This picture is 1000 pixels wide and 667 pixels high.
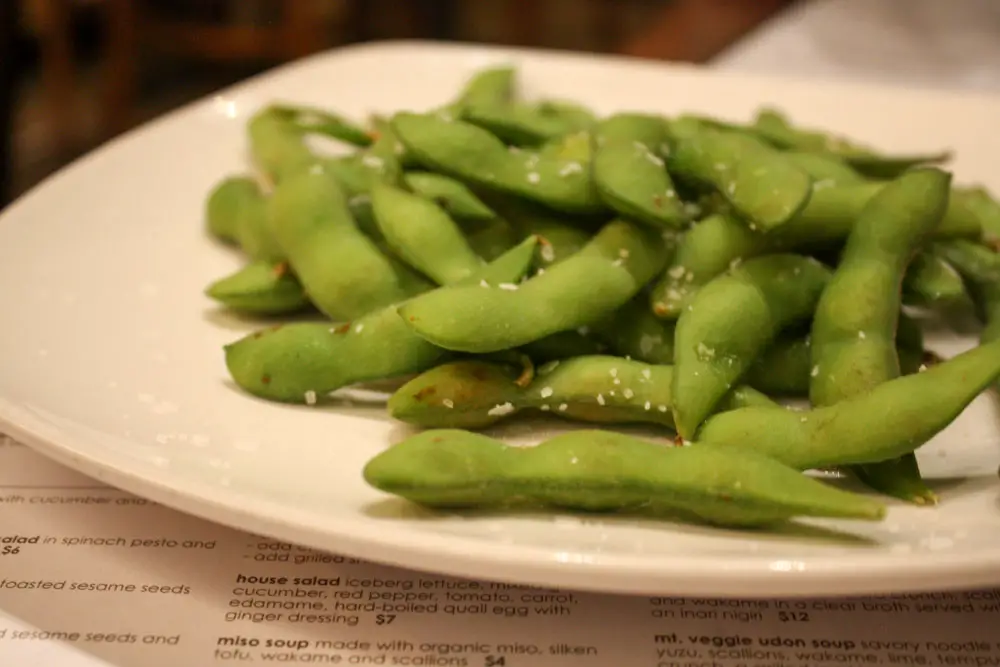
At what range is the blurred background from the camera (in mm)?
2551

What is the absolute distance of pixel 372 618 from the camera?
0.65 m

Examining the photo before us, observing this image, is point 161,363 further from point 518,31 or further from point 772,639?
point 518,31

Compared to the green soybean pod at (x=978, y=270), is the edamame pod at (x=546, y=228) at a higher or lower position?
higher

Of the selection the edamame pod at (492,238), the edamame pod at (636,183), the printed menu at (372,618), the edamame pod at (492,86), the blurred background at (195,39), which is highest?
the edamame pod at (636,183)

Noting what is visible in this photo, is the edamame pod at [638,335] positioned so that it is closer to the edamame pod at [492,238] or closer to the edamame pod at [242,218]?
the edamame pod at [492,238]

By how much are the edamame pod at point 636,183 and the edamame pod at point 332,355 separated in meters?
0.10

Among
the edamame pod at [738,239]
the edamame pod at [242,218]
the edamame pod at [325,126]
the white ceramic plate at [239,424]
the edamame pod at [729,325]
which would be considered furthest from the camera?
the edamame pod at [325,126]

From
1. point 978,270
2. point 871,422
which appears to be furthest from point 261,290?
point 978,270

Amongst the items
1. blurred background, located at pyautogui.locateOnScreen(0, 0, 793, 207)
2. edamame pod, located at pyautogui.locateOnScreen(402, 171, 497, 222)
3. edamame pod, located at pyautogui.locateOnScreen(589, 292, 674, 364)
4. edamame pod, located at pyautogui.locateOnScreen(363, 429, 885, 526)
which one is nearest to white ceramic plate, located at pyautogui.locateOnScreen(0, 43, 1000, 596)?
edamame pod, located at pyautogui.locateOnScreen(363, 429, 885, 526)

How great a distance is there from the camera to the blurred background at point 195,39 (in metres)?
2.55

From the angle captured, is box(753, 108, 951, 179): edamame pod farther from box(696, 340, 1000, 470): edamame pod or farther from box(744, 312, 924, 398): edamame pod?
box(696, 340, 1000, 470): edamame pod

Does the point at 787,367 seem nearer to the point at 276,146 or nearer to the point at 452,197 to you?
the point at 452,197

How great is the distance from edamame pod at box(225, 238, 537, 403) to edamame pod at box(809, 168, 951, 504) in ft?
0.88

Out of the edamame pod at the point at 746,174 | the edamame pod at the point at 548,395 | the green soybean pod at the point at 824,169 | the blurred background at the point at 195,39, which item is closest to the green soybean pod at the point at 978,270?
the green soybean pod at the point at 824,169
